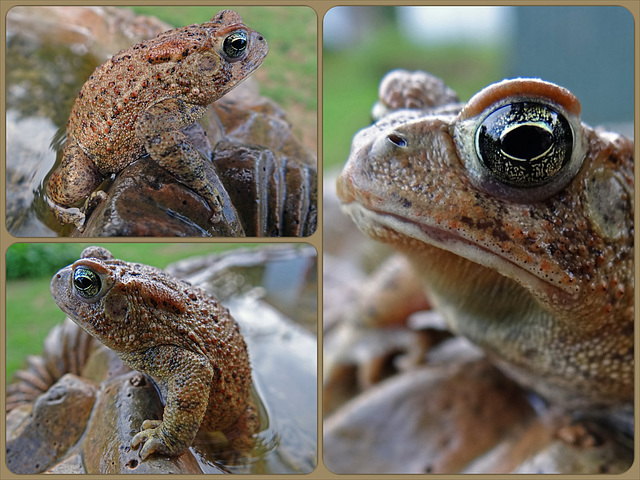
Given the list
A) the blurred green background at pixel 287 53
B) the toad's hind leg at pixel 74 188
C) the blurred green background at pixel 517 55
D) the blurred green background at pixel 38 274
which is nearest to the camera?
the toad's hind leg at pixel 74 188

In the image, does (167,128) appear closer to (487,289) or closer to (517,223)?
(517,223)

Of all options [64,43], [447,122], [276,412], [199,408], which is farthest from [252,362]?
[64,43]

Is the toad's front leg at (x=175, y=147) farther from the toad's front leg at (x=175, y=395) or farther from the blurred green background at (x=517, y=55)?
the blurred green background at (x=517, y=55)

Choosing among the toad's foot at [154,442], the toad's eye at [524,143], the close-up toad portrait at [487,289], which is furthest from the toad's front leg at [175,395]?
the toad's eye at [524,143]

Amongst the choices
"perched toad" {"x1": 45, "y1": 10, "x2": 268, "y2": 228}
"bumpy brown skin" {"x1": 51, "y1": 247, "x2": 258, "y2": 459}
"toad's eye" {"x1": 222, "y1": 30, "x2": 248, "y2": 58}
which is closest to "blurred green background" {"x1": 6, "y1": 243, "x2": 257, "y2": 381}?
"bumpy brown skin" {"x1": 51, "y1": 247, "x2": 258, "y2": 459}

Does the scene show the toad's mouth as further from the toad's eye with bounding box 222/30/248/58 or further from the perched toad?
the toad's eye with bounding box 222/30/248/58

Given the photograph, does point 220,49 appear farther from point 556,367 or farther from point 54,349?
point 556,367
